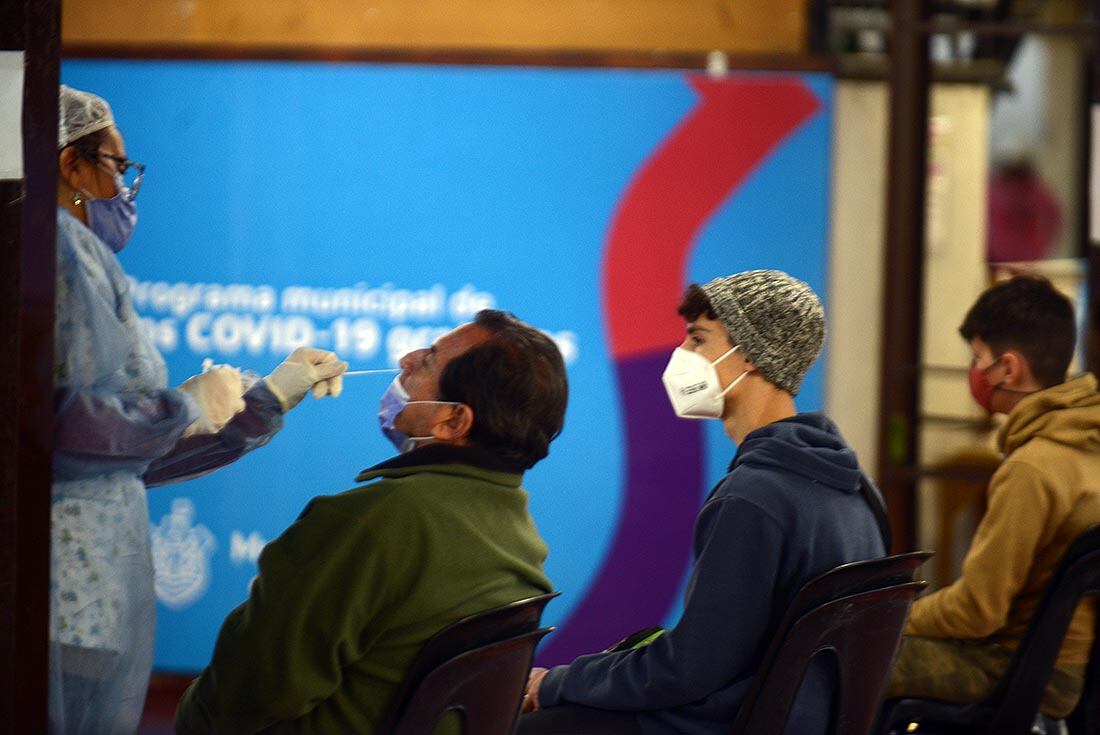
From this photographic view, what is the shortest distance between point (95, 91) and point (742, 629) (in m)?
1.31

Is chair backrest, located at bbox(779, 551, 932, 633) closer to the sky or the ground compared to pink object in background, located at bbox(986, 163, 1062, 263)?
closer to the ground

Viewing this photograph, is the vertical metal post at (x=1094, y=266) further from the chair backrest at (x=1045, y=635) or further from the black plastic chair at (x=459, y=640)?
the black plastic chair at (x=459, y=640)

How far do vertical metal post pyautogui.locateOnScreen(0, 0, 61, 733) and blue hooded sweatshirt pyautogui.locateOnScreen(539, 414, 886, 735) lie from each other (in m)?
0.90

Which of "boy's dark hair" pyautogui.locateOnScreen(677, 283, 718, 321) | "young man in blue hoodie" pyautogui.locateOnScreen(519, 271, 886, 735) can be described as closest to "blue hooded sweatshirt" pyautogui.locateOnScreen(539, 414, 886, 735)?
"young man in blue hoodie" pyautogui.locateOnScreen(519, 271, 886, 735)

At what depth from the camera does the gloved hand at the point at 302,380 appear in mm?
2270

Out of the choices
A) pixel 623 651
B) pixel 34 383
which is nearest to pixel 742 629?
pixel 623 651

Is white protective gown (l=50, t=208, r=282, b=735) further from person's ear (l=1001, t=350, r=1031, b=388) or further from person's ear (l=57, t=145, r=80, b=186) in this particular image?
person's ear (l=1001, t=350, r=1031, b=388)

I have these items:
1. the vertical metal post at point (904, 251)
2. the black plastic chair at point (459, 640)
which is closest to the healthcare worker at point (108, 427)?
the black plastic chair at point (459, 640)

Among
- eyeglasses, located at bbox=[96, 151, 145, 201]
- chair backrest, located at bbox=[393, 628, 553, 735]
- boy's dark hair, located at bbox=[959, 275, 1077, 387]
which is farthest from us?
boy's dark hair, located at bbox=[959, 275, 1077, 387]

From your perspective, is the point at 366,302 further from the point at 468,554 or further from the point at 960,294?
the point at 960,294

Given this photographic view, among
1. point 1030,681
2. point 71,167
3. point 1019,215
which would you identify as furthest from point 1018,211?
point 71,167

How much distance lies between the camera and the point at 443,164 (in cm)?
362

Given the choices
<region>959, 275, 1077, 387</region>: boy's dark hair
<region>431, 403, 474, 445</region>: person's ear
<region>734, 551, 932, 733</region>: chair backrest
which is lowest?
<region>734, 551, 932, 733</region>: chair backrest

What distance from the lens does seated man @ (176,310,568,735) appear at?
6.75ft
